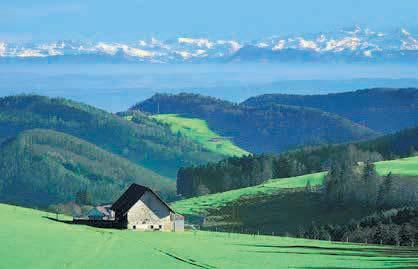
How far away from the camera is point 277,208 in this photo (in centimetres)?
13825

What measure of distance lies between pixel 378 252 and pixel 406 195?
77.2m

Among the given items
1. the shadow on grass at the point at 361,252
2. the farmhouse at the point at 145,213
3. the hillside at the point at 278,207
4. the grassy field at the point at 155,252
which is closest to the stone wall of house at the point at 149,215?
the farmhouse at the point at 145,213

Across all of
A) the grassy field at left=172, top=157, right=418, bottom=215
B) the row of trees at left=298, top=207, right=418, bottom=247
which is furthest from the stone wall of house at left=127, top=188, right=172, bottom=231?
the grassy field at left=172, top=157, right=418, bottom=215

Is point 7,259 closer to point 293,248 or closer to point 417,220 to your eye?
point 293,248

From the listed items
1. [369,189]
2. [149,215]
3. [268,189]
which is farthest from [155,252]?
[268,189]

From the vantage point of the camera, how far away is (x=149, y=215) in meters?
72.6

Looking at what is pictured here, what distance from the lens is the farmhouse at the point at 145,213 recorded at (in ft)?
233

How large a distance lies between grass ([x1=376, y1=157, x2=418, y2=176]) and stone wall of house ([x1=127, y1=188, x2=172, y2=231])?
8306cm

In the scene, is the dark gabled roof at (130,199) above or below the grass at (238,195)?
above

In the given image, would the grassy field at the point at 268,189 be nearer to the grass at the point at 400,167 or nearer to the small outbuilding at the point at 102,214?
the grass at the point at 400,167

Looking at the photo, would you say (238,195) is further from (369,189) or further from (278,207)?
(369,189)

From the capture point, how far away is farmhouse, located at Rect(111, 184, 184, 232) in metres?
71.1

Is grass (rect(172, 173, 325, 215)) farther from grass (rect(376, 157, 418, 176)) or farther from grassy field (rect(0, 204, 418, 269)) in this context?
grassy field (rect(0, 204, 418, 269))

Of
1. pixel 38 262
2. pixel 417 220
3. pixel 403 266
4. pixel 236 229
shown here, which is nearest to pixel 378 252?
pixel 403 266
